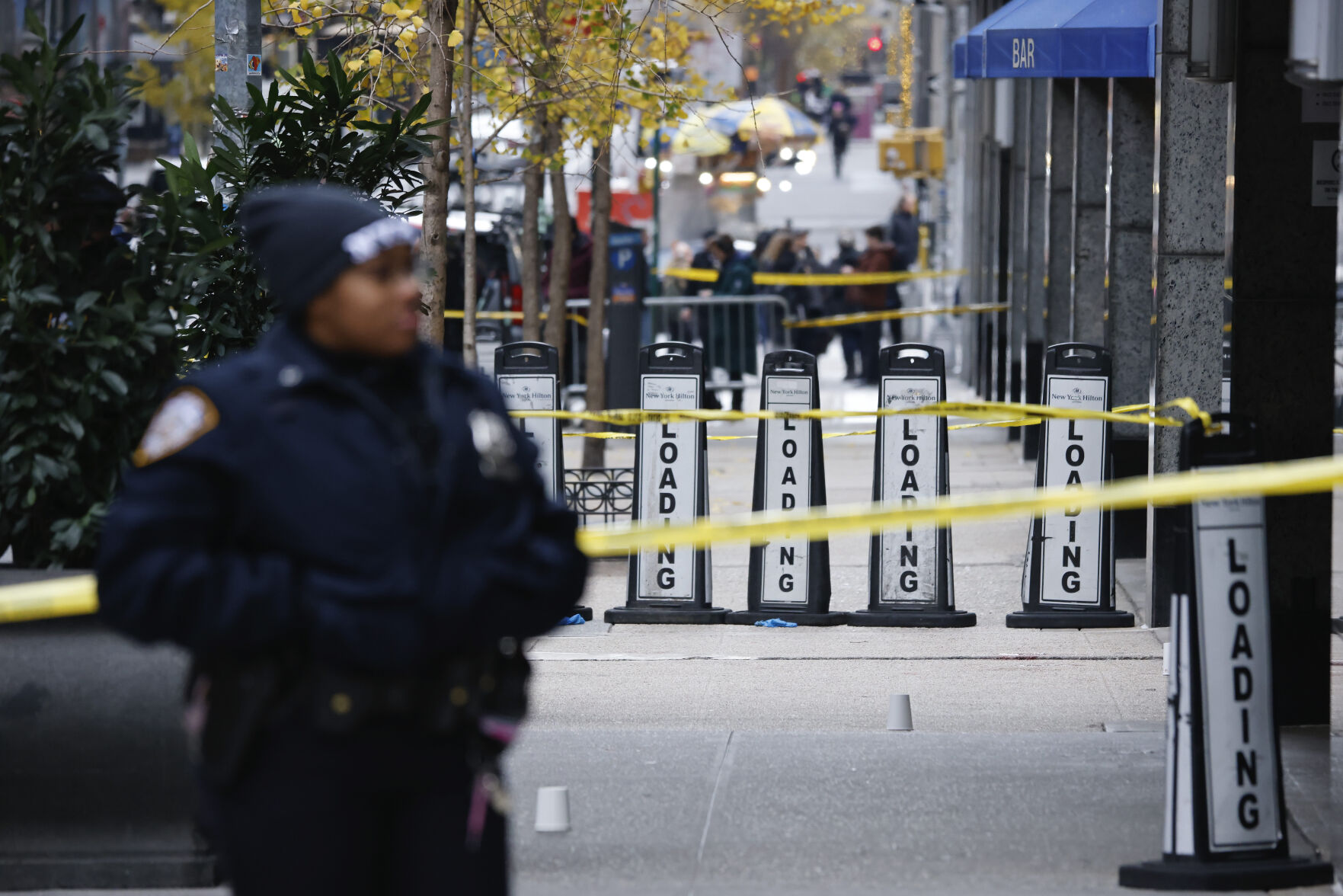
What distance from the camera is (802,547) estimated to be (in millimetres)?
9125

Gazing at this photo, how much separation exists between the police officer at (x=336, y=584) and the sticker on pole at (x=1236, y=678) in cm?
243

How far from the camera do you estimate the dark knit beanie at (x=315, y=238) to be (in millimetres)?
3045

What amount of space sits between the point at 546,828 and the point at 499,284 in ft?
50.2

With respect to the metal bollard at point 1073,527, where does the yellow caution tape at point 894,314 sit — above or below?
above

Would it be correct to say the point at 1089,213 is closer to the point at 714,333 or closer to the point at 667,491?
the point at 667,491

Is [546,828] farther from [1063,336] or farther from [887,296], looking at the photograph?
[887,296]

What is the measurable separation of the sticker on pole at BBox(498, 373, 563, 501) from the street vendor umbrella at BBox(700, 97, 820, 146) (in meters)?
10.6

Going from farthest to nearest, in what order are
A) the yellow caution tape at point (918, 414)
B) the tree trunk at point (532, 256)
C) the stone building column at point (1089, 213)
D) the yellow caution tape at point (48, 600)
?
the tree trunk at point (532, 256), the stone building column at point (1089, 213), the yellow caution tape at point (918, 414), the yellow caution tape at point (48, 600)

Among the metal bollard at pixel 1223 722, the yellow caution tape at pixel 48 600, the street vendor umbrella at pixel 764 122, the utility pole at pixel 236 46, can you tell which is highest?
the street vendor umbrella at pixel 764 122

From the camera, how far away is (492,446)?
310cm

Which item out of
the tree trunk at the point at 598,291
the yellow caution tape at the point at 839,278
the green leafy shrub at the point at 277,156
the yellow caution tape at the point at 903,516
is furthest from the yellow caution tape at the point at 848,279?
the yellow caution tape at the point at 903,516

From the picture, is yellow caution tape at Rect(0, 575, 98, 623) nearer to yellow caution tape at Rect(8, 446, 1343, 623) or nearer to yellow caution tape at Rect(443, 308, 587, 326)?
yellow caution tape at Rect(8, 446, 1343, 623)

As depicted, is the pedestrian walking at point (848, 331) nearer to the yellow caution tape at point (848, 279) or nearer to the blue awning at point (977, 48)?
the yellow caution tape at point (848, 279)

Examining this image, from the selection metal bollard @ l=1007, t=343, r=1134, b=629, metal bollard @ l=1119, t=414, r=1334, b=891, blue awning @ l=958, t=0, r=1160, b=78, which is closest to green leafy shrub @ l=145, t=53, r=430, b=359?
metal bollard @ l=1119, t=414, r=1334, b=891
